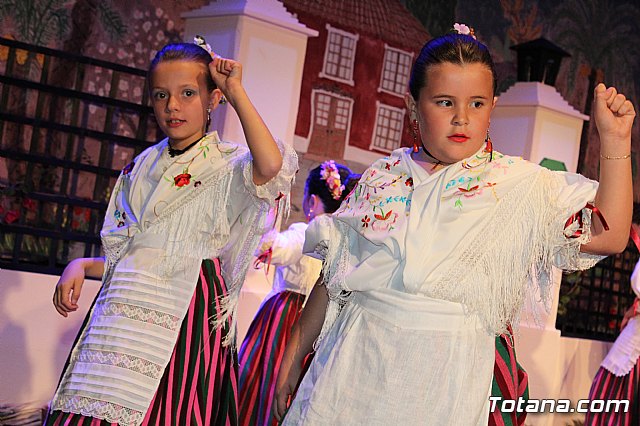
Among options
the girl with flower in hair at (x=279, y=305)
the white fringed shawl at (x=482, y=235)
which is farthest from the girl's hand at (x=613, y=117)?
the girl with flower in hair at (x=279, y=305)

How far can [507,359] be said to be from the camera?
2248mm

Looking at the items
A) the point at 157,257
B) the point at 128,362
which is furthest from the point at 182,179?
the point at 128,362

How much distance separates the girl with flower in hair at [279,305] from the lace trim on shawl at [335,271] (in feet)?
5.68

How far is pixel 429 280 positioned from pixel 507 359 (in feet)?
1.21

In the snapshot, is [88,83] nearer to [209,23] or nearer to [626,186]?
[209,23]

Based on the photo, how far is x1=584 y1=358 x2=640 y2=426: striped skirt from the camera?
213 inches

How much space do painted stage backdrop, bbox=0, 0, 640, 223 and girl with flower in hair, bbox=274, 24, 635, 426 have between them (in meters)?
2.98

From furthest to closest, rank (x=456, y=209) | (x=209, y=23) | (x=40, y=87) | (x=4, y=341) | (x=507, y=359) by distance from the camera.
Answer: (x=209, y=23), (x=40, y=87), (x=4, y=341), (x=507, y=359), (x=456, y=209)

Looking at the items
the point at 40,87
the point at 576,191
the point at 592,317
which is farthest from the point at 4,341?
the point at 592,317

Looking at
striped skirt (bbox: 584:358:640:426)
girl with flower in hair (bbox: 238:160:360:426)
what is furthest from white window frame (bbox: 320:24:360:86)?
striped skirt (bbox: 584:358:640:426)

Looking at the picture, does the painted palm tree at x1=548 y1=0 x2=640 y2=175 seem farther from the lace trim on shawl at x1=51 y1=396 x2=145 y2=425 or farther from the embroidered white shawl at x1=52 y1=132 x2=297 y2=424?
the lace trim on shawl at x1=51 y1=396 x2=145 y2=425

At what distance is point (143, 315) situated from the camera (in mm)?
2611

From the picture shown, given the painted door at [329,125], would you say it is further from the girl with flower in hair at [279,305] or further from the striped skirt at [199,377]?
the striped skirt at [199,377]

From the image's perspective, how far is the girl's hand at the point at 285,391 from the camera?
2281 mm
